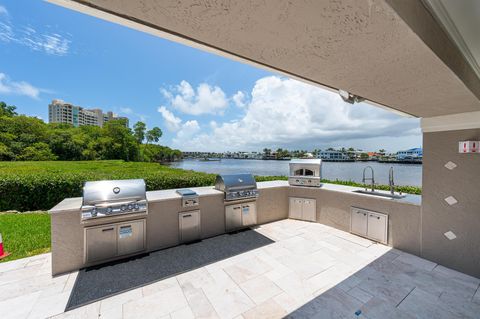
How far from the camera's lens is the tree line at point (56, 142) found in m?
22.8

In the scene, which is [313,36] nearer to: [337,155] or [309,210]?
[309,210]

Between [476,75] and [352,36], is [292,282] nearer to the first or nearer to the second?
[352,36]

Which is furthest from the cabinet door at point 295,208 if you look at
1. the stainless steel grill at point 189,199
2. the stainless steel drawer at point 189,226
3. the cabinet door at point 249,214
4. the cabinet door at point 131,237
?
the cabinet door at point 131,237

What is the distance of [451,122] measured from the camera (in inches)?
119

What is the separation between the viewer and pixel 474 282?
2697mm

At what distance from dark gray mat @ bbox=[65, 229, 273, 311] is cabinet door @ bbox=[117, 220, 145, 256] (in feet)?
0.54

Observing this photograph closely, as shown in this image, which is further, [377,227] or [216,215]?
[216,215]

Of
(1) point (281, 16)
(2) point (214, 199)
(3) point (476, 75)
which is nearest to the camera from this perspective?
(1) point (281, 16)

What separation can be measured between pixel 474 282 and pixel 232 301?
10.9 feet

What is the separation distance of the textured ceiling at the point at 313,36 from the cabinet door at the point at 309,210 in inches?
130

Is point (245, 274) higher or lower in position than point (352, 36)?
lower

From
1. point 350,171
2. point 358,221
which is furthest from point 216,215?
point 350,171

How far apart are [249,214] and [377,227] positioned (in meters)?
2.52

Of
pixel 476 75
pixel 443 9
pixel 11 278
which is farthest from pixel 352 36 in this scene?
pixel 11 278
